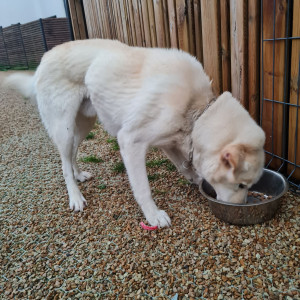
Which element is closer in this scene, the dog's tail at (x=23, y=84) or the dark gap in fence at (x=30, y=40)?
the dog's tail at (x=23, y=84)

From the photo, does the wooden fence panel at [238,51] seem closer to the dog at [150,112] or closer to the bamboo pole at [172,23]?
the dog at [150,112]

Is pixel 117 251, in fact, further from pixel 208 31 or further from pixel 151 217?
pixel 208 31

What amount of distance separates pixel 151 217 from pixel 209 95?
109cm

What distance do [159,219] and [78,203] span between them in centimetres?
86

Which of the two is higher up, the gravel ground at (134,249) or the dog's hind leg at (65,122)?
the dog's hind leg at (65,122)

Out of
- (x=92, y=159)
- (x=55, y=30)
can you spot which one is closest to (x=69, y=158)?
(x=92, y=159)

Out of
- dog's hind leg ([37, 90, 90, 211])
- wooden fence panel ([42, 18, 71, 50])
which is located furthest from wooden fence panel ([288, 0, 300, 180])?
wooden fence panel ([42, 18, 71, 50])

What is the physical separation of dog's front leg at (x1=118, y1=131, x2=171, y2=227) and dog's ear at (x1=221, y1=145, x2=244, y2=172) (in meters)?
0.65

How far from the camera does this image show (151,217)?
2.37 meters

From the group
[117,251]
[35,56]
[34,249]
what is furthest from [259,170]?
[35,56]

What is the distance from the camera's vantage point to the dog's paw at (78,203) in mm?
2725

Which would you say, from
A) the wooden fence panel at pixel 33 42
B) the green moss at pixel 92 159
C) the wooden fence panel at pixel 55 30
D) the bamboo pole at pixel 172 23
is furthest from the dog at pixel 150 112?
the wooden fence panel at pixel 33 42

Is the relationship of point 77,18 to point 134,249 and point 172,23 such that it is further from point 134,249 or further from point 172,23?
point 134,249

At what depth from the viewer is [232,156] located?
186 centimetres
